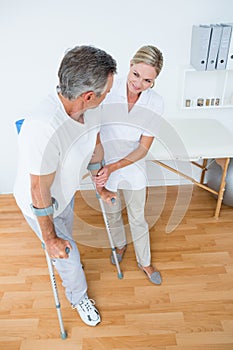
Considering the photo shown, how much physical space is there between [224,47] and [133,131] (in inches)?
36.5

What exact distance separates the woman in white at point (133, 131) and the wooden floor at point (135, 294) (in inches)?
7.1

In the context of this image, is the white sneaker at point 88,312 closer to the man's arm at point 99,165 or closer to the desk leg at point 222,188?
the man's arm at point 99,165

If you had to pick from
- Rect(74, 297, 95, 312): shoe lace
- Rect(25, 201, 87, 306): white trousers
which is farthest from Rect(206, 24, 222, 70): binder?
Rect(74, 297, 95, 312): shoe lace

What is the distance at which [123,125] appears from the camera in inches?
58.7

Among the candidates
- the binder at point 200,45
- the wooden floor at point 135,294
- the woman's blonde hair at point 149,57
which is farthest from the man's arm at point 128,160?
the binder at point 200,45

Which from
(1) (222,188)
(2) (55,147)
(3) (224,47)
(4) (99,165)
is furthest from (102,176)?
(3) (224,47)

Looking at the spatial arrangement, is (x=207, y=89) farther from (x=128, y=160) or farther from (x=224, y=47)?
(x=128, y=160)

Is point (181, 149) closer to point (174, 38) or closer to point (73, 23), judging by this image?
point (174, 38)

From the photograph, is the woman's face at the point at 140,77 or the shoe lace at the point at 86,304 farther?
the shoe lace at the point at 86,304

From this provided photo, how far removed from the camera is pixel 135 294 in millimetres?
1740

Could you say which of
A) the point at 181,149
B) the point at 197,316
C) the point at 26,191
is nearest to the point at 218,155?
the point at 181,149

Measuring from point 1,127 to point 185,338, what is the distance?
188cm

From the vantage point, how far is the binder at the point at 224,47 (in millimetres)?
1878

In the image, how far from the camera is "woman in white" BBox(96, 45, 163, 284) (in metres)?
1.33
